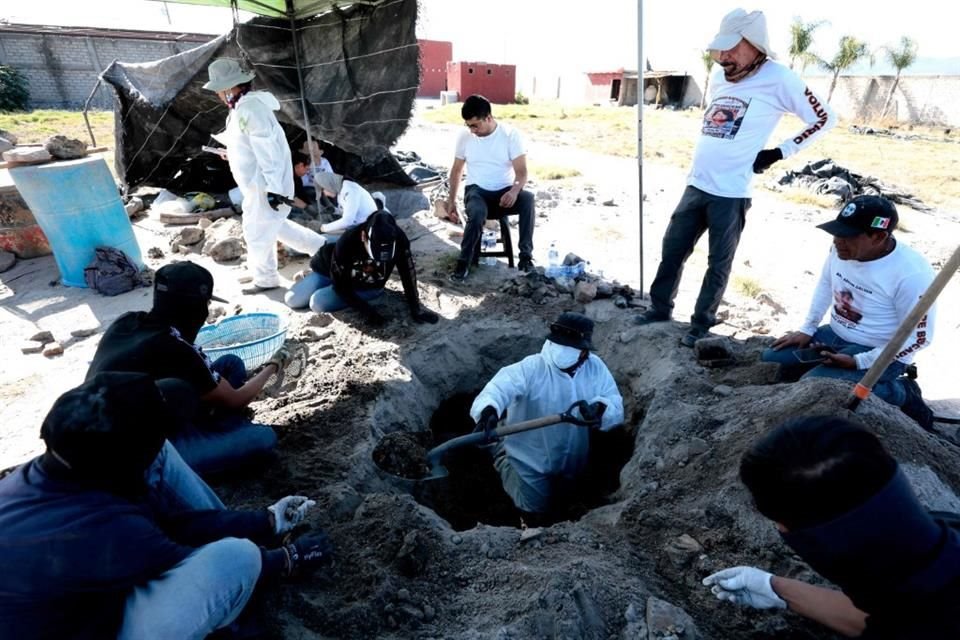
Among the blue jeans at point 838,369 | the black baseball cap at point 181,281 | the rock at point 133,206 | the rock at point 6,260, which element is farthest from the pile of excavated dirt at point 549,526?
the rock at point 133,206

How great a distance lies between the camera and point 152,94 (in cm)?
621

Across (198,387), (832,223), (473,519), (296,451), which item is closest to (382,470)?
(296,451)

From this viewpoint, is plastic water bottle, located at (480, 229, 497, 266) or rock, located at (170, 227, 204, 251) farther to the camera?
rock, located at (170, 227, 204, 251)

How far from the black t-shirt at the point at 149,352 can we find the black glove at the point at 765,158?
10.9 ft

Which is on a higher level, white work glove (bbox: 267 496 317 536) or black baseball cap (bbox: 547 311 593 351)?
black baseball cap (bbox: 547 311 593 351)

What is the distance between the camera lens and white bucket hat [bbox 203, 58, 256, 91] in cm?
455

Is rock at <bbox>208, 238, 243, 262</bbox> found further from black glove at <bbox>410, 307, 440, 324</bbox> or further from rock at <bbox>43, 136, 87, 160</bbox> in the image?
black glove at <bbox>410, 307, 440, 324</bbox>

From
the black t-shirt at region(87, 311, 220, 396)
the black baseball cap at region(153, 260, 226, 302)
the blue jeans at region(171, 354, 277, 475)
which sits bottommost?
the blue jeans at region(171, 354, 277, 475)

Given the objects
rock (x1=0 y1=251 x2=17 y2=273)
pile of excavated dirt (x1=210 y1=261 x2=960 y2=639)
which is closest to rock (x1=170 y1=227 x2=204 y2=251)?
rock (x1=0 y1=251 x2=17 y2=273)

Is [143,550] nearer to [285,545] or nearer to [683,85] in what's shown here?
[285,545]

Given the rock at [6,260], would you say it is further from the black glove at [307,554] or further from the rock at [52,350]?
the black glove at [307,554]

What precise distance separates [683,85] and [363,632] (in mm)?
31923

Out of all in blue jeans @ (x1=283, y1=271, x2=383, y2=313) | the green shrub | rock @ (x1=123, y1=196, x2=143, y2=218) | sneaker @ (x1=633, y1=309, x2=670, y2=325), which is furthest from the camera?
the green shrub

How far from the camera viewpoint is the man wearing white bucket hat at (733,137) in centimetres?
314
